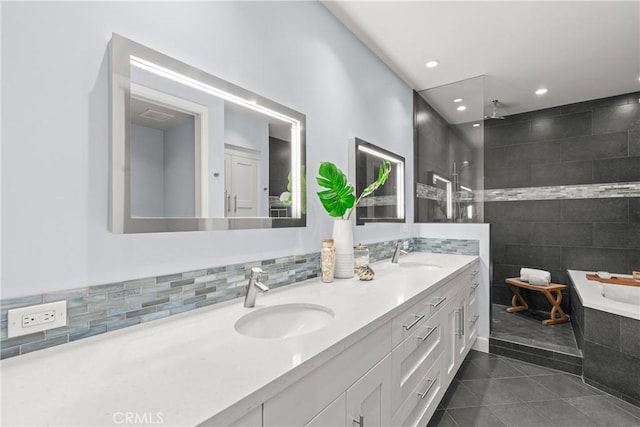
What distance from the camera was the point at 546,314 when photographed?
12.1 ft

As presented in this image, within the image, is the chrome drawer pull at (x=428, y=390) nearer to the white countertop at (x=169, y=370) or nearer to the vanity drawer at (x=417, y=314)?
the vanity drawer at (x=417, y=314)

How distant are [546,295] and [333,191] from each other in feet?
10.0

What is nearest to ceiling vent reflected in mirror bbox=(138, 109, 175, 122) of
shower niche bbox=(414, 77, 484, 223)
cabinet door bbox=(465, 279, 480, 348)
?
cabinet door bbox=(465, 279, 480, 348)

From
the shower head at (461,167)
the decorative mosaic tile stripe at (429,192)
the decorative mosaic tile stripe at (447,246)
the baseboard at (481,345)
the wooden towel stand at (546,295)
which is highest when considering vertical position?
the shower head at (461,167)

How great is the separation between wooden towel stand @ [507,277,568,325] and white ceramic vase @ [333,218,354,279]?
2.72 metres

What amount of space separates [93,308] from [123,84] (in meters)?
0.71

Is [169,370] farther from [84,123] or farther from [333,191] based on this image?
[333,191]

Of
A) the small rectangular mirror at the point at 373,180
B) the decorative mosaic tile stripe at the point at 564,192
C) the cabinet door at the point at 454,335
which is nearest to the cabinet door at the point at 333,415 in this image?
the cabinet door at the point at 454,335

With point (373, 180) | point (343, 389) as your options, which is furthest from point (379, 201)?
point (343, 389)

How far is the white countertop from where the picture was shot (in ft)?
1.99

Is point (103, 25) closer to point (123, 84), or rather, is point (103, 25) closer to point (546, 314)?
point (123, 84)

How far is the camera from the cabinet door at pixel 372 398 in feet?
3.38

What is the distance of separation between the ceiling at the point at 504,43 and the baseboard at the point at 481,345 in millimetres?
2129

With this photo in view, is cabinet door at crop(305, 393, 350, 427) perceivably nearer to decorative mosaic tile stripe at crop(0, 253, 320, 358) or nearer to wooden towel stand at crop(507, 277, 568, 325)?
decorative mosaic tile stripe at crop(0, 253, 320, 358)
